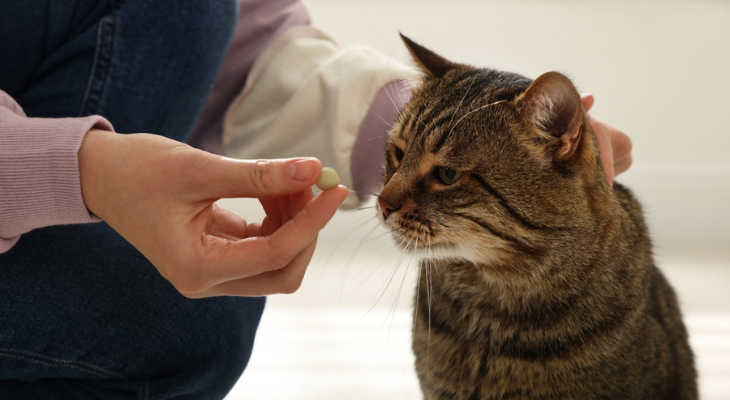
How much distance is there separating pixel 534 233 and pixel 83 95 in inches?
33.3

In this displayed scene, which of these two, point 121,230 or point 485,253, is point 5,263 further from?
point 485,253

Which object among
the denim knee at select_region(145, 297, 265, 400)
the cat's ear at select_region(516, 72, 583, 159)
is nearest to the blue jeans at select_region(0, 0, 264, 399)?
the denim knee at select_region(145, 297, 265, 400)

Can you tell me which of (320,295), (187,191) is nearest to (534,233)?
(187,191)

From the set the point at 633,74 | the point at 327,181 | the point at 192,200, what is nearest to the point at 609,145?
the point at 327,181

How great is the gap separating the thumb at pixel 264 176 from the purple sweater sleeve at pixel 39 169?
0.81ft

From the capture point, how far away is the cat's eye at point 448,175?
3.12ft

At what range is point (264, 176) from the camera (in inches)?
31.2

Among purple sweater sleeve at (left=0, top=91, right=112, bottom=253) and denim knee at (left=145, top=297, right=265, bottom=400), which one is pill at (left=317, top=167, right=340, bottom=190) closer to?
purple sweater sleeve at (left=0, top=91, right=112, bottom=253)

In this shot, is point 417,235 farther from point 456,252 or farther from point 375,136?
point 375,136

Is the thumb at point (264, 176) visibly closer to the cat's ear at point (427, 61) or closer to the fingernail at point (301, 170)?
the fingernail at point (301, 170)

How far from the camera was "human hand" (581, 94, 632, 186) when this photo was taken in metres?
1.08

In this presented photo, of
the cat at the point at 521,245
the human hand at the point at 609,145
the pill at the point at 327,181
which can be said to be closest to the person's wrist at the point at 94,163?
the pill at the point at 327,181

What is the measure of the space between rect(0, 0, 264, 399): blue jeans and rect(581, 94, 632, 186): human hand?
2.33 feet

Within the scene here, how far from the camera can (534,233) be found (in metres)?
0.93
